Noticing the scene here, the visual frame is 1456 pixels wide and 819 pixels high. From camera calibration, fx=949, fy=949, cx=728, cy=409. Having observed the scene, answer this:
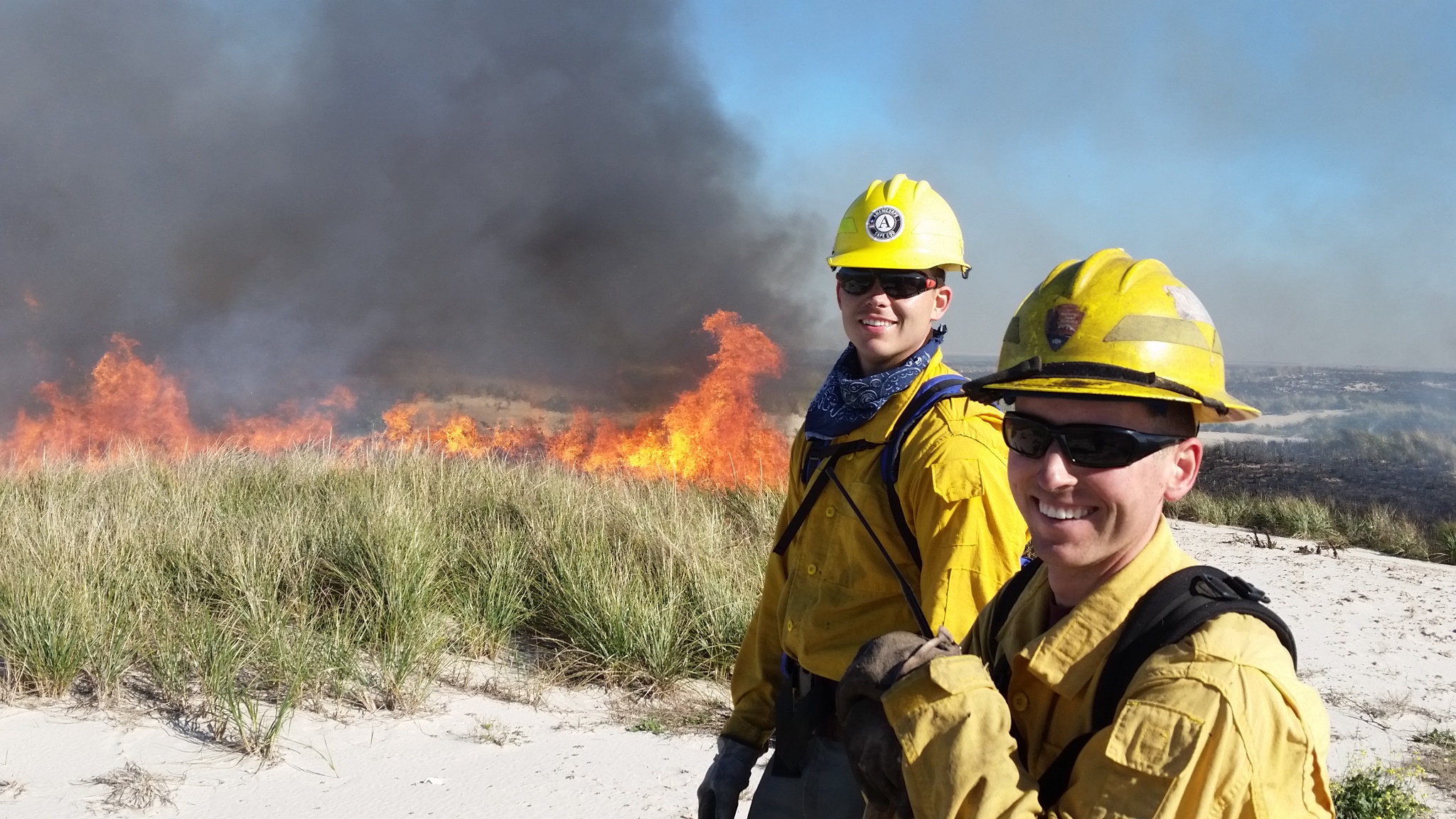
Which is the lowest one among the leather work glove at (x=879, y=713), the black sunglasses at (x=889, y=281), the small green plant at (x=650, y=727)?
the small green plant at (x=650, y=727)

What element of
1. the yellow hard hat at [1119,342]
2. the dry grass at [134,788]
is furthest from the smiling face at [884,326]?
the dry grass at [134,788]

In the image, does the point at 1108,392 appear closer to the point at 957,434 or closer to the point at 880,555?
the point at 957,434

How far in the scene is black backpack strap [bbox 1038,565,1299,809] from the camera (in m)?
0.93

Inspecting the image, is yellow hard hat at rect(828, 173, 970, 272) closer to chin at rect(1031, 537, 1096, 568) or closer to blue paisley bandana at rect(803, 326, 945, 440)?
blue paisley bandana at rect(803, 326, 945, 440)

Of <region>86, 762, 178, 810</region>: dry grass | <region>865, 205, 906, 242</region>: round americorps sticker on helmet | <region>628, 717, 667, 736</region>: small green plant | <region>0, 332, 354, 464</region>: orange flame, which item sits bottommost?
<region>628, 717, 667, 736</region>: small green plant

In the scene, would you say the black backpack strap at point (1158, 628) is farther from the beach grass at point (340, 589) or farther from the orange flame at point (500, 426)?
the orange flame at point (500, 426)

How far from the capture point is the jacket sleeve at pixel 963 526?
1594 mm

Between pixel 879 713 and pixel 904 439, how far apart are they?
809 millimetres

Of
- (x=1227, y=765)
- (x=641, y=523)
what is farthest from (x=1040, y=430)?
(x=641, y=523)

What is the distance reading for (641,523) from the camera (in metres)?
5.59

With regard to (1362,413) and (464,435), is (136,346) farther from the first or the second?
(1362,413)

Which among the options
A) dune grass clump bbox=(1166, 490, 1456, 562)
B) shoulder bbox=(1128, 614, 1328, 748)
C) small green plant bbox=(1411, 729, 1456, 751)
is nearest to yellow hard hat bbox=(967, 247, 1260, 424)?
shoulder bbox=(1128, 614, 1328, 748)

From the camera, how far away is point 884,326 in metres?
2.08

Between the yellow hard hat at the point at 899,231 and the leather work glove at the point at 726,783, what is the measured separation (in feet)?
3.59
